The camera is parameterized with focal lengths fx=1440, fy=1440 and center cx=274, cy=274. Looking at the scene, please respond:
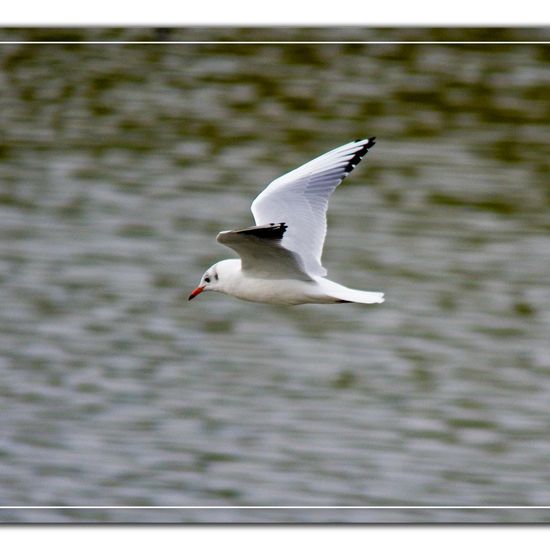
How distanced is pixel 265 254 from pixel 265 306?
297mm

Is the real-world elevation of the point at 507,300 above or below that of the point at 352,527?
above

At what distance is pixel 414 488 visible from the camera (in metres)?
3.34

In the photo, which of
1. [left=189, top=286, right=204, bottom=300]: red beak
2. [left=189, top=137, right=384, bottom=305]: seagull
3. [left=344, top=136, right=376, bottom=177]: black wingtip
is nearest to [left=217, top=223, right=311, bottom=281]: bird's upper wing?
[left=189, top=137, right=384, bottom=305]: seagull

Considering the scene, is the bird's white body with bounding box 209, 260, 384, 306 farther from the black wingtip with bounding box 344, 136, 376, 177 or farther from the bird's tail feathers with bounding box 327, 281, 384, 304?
the black wingtip with bounding box 344, 136, 376, 177

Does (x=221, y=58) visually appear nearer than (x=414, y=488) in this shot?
No

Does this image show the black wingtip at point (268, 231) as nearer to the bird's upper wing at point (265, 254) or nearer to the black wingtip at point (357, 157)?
the bird's upper wing at point (265, 254)

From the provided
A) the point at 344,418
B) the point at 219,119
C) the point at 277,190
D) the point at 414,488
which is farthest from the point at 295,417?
the point at 219,119

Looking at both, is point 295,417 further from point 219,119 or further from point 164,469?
point 219,119

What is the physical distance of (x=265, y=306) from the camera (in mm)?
3547

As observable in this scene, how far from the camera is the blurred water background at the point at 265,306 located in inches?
133

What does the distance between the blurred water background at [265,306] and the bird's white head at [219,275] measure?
0.22 ft

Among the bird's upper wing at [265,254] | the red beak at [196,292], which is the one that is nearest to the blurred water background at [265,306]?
the red beak at [196,292]

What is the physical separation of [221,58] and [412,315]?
79 cm

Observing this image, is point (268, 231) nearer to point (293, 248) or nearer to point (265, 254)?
point (265, 254)
